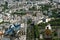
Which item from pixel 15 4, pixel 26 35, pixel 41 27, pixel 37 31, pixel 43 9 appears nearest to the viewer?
pixel 26 35

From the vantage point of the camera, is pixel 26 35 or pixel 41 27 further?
pixel 41 27

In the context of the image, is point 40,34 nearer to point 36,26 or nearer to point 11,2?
point 36,26

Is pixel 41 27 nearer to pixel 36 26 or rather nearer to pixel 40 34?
pixel 36 26

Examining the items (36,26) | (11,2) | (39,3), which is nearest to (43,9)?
(39,3)

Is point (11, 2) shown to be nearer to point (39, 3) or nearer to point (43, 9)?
point (39, 3)

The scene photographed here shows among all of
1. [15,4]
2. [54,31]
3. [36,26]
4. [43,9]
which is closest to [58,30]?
[54,31]

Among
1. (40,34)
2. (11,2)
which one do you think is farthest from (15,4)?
(40,34)

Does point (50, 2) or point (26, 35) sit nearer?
point (26, 35)

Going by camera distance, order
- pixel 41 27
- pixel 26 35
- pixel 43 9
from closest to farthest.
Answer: pixel 26 35, pixel 41 27, pixel 43 9

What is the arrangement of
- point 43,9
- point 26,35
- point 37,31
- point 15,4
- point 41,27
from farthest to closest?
point 15,4 < point 43,9 < point 41,27 < point 37,31 < point 26,35
